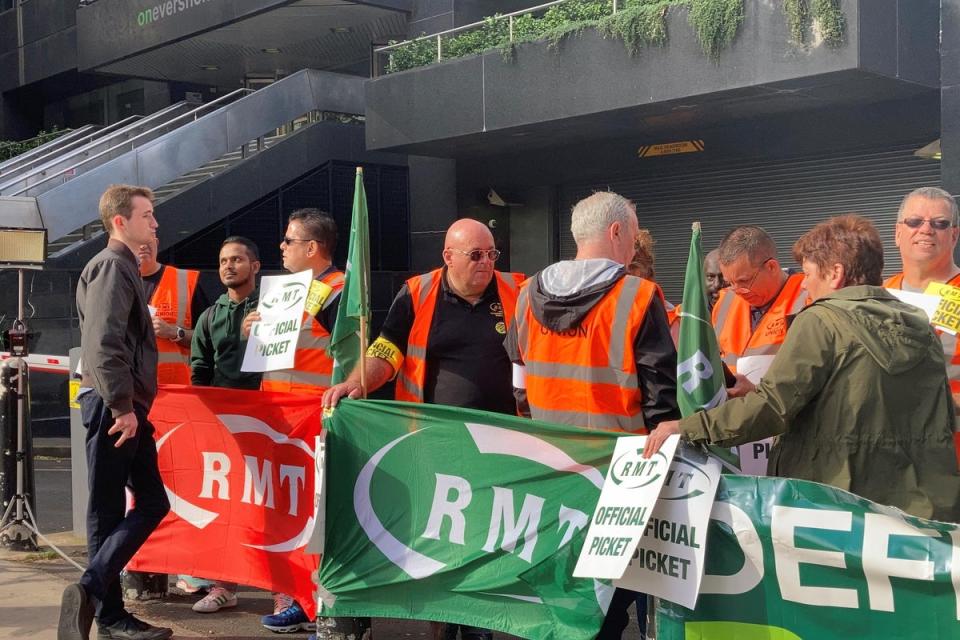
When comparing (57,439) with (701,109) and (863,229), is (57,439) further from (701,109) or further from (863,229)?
(863,229)

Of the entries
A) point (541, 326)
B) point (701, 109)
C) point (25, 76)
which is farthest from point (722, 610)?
point (25, 76)

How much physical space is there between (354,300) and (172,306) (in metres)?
2.49

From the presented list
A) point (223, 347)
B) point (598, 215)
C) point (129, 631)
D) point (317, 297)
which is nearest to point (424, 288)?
point (317, 297)

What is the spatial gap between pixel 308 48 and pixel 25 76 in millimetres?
8823

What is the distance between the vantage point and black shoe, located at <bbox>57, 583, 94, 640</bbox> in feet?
16.4

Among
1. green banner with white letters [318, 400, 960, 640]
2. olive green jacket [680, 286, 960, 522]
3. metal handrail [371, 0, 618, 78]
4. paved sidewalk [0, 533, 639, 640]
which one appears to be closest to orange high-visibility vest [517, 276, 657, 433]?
green banner with white letters [318, 400, 960, 640]

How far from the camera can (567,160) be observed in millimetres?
18438

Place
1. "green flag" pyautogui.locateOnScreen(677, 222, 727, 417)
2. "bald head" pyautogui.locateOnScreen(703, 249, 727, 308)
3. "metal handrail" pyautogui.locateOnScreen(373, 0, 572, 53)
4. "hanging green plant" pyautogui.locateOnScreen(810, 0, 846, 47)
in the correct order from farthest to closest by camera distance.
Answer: "metal handrail" pyautogui.locateOnScreen(373, 0, 572, 53), "hanging green plant" pyautogui.locateOnScreen(810, 0, 846, 47), "bald head" pyautogui.locateOnScreen(703, 249, 727, 308), "green flag" pyautogui.locateOnScreen(677, 222, 727, 417)

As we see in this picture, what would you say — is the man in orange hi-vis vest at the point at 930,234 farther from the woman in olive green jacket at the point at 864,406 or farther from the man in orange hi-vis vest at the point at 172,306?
the man in orange hi-vis vest at the point at 172,306

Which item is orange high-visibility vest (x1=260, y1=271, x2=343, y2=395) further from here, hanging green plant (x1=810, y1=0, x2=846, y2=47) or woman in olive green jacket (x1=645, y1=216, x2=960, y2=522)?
hanging green plant (x1=810, y1=0, x2=846, y2=47)

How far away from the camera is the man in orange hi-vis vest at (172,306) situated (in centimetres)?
685

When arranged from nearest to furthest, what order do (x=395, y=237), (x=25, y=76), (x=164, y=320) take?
(x=164, y=320)
(x=395, y=237)
(x=25, y=76)

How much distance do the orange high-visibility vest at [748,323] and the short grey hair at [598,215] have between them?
1.39m

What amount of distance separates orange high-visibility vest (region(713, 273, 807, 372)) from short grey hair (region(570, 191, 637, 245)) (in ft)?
4.57
